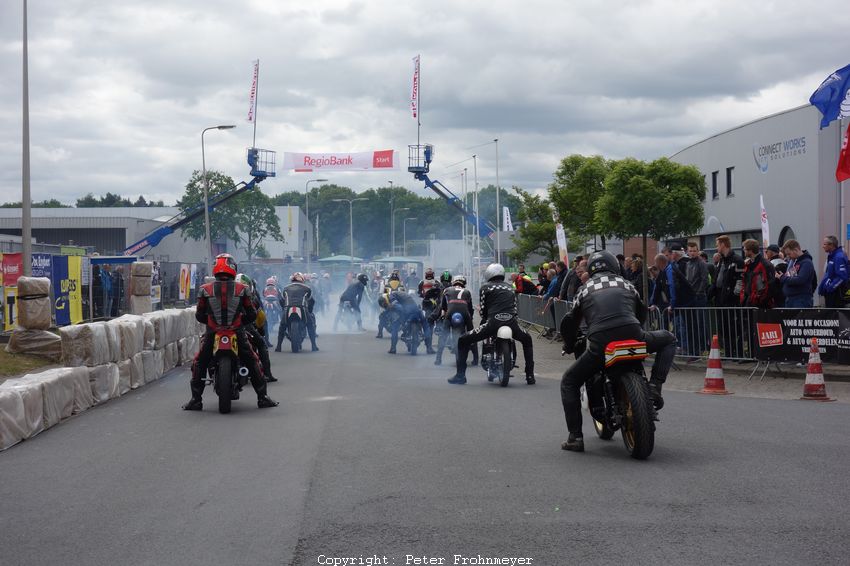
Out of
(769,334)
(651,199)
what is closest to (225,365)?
(769,334)

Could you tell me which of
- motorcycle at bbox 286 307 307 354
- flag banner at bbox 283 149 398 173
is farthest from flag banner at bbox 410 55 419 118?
motorcycle at bbox 286 307 307 354

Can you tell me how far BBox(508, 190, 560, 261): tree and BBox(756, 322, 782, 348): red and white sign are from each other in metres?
40.0

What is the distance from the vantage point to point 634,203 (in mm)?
29828

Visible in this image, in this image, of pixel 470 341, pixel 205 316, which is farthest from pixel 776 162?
pixel 205 316

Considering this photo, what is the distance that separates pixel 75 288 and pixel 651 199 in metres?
17.2

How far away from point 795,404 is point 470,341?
458cm

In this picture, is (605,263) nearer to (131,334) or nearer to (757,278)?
(757,278)

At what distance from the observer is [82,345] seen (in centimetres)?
1169

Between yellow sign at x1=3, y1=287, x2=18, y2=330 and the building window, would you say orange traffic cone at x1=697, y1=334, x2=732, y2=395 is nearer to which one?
yellow sign at x1=3, y1=287, x2=18, y2=330

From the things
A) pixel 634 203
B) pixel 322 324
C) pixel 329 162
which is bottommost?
pixel 322 324

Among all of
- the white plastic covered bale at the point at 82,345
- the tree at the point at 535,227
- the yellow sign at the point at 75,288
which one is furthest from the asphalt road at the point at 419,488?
the tree at the point at 535,227

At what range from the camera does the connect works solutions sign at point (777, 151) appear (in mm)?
30922

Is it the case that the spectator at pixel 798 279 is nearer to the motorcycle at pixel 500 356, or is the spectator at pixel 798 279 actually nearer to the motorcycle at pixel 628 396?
the motorcycle at pixel 500 356

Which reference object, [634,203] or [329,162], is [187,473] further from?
[329,162]
